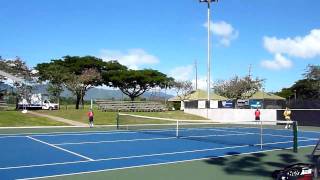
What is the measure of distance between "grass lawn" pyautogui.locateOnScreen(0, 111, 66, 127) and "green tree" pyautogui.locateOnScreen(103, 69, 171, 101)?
3613cm

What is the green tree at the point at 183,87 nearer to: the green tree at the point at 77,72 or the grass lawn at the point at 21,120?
the green tree at the point at 77,72

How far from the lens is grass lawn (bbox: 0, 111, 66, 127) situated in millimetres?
33766

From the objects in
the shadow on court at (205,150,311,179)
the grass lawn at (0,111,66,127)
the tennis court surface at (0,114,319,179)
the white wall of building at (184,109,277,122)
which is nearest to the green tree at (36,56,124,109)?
the white wall of building at (184,109,277,122)

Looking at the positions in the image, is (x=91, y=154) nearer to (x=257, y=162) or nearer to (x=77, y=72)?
(x=257, y=162)

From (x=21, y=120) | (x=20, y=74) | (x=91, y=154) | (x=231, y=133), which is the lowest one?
(x=91, y=154)

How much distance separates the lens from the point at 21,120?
35312mm

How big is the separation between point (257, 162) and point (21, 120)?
2522cm

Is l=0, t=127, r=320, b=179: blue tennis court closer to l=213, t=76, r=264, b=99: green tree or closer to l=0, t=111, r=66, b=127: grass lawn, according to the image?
l=0, t=111, r=66, b=127: grass lawn

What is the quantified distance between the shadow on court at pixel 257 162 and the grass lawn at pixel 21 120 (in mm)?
21522

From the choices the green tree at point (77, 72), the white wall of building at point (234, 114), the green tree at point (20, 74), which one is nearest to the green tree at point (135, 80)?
the green tree at point (77, 72)

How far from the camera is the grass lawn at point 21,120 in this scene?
33.8 m

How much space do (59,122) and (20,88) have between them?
2179 centimetres

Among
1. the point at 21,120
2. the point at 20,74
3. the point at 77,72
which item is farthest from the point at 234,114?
the point at 77,72

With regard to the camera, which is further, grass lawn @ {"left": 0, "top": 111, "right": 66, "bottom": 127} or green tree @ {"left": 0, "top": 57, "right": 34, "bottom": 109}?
green tree @ {"left": 0, "top": 57, "right": 34, "bottom": 109}
